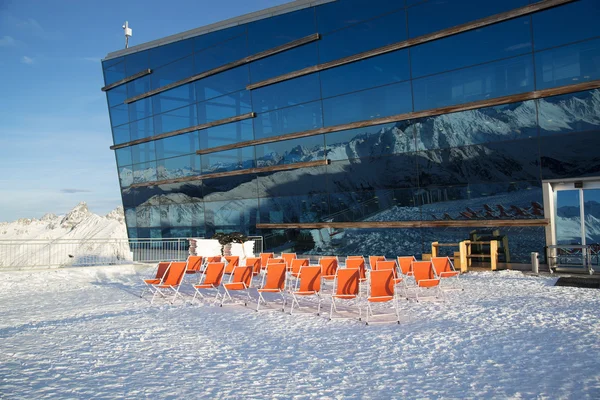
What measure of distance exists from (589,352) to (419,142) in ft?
36.1

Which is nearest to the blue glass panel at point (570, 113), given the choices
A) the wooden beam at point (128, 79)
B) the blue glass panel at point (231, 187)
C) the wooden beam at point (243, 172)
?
the wooden beam at point (243, 172)

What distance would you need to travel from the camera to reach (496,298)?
898cm

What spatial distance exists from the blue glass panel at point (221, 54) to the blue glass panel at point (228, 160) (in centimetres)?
410

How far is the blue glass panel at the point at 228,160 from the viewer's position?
20.7m

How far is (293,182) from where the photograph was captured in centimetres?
1920

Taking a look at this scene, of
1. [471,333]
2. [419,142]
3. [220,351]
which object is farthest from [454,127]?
[220,351]

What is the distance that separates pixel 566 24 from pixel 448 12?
11.5 feet

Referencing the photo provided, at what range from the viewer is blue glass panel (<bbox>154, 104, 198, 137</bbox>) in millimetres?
22641

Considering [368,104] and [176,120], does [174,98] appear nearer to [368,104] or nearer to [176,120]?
[176,120]

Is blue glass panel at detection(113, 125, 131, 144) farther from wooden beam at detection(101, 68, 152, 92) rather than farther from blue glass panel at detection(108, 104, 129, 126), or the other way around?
wooden beam at detection(101, 68, 152, 92)

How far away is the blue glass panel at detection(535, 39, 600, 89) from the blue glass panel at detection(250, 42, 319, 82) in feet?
26.5

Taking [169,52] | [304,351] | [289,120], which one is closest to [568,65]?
[289,120]

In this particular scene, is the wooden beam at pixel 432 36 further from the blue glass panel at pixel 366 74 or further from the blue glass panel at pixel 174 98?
the blue glass panel at pixel 174 98

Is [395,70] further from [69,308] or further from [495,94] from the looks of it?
[69,308]
